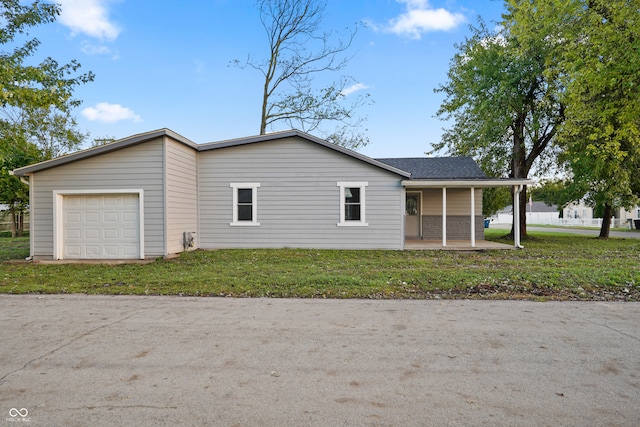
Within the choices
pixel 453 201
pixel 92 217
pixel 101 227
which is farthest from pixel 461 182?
pixel 92 217

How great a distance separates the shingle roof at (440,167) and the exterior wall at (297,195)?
2678 mm

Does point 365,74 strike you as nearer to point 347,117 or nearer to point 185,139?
point 347,117

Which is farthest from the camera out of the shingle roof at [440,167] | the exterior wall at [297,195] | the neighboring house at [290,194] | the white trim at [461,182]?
the shingle roof at [440,167]

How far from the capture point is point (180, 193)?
12.5 m

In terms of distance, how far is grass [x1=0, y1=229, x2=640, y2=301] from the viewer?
23.1 feet

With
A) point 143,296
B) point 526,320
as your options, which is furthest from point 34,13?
point 526,320

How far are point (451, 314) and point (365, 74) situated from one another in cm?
1931

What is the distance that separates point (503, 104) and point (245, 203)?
43.2ft

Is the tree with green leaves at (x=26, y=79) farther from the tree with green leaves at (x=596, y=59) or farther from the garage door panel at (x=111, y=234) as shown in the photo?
the tree with green leaves at (x=596, y=59)

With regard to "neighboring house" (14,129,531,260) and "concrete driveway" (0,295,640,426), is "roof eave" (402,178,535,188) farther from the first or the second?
"concrete driveway" (0,295,640,426)

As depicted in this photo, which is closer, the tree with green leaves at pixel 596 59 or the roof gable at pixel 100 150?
the tree with green leaves at pixel 596 59

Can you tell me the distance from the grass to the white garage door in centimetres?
141

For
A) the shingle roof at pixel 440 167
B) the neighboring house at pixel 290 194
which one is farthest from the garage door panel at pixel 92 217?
the shingle roof at pixel 440 167

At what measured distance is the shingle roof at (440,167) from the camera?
15.9 metres
